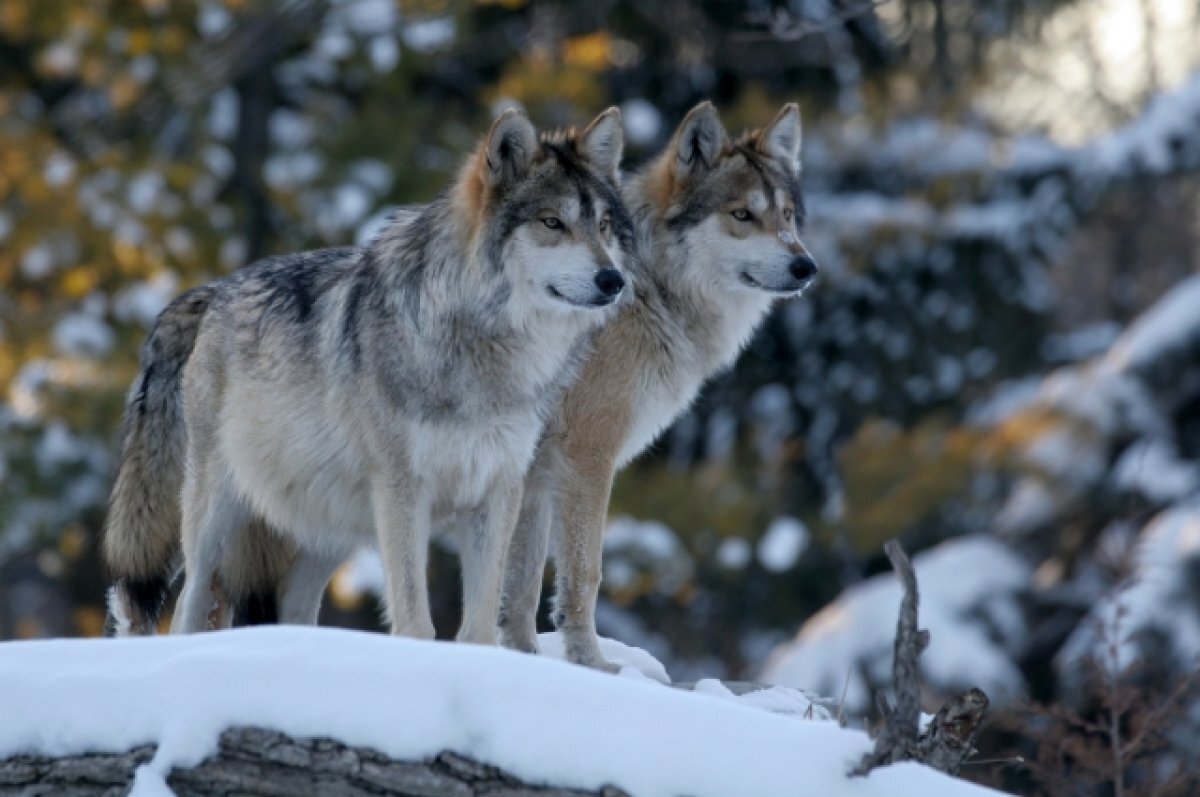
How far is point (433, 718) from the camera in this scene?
4426mm

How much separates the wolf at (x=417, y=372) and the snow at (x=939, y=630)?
764cm

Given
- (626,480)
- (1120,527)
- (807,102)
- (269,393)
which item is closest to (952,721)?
(269,393)

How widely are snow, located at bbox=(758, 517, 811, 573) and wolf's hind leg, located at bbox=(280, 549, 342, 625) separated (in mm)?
10609

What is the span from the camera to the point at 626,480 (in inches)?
680

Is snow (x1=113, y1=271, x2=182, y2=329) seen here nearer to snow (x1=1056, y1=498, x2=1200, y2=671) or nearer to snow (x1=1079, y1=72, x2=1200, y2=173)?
snow (x1=1056, y1=498, x2=1200, y2=671)

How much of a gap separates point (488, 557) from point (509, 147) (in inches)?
58.6

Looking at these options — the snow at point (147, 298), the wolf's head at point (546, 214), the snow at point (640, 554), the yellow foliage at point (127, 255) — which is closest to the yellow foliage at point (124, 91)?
the yellow foliage at point (127, 255)

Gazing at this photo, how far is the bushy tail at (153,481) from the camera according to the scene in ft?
23.0

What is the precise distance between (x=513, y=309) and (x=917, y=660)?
84.4 inches

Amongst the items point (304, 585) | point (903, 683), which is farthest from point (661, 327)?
point (903, 683)

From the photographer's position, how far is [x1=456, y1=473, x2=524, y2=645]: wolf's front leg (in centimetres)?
593

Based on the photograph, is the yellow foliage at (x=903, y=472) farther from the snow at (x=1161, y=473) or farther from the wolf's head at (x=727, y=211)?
the wolf's head at (x=727, y=211)

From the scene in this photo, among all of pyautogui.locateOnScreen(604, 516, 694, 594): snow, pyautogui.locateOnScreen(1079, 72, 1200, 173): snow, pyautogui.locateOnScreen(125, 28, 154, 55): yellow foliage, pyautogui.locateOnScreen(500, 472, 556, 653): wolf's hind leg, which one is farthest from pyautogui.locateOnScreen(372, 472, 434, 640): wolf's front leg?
pyautogui.locateOnScreen(1079, 72, 1200, 173): snow

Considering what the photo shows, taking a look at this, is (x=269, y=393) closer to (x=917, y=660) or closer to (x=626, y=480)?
(x=917, y=660)
